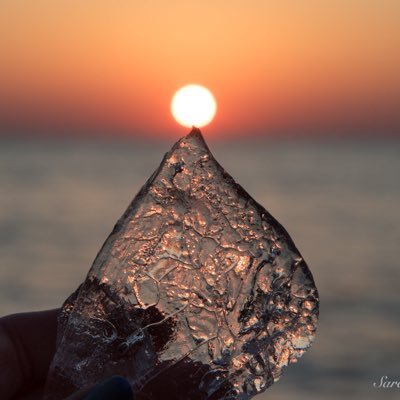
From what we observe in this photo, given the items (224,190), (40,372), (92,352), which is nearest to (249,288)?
(224,190)

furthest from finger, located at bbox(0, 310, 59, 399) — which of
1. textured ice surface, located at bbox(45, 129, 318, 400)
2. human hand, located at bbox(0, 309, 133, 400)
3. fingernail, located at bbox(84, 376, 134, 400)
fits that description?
fingernail, located at bbox(84, 376, 134, 400)

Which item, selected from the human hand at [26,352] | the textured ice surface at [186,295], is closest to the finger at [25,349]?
the human hand at [26,352]

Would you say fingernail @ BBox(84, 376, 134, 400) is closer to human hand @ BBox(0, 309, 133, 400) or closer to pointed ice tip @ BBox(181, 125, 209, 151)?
human hand @ BBox(0, 309, 133, 400)

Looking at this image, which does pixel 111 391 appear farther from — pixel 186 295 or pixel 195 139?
pixel 195 139

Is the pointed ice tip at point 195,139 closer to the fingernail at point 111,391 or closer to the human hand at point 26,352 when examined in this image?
the human hand at point 26,352

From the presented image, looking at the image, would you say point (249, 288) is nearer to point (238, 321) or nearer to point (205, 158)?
point (238, 321)

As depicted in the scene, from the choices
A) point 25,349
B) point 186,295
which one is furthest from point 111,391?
point 25,349
